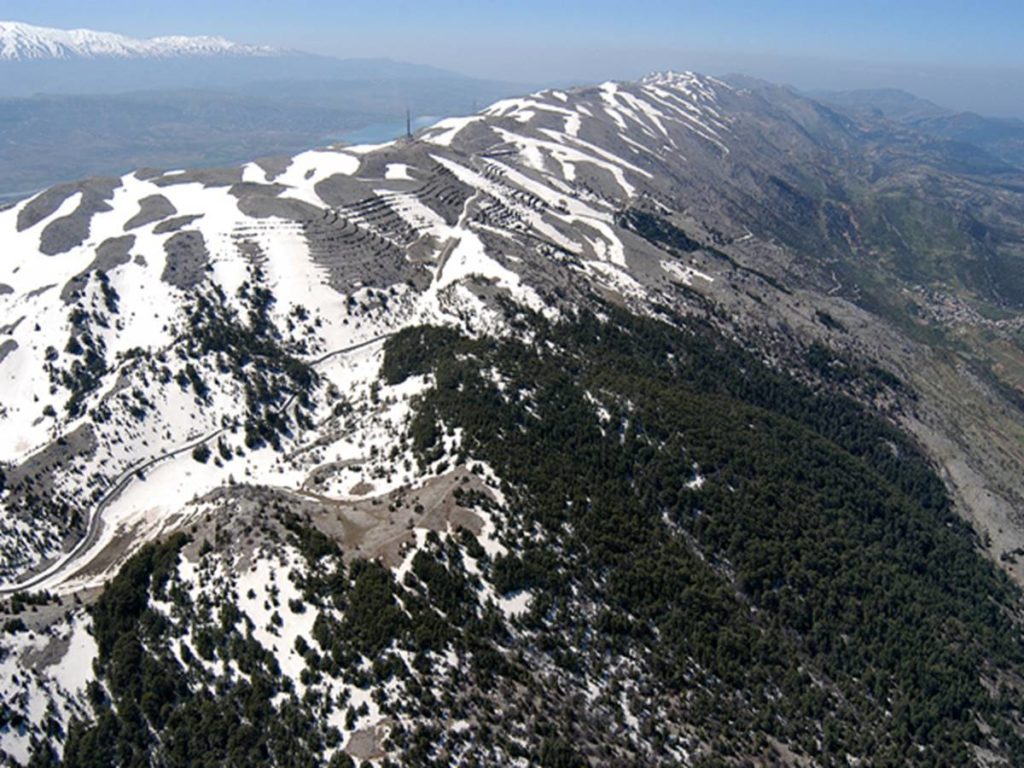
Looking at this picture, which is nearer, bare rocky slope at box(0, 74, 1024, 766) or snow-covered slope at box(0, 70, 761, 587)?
bare rocky slope at box(0, 74, 1024, 766)

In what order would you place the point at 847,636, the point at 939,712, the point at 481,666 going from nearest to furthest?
the point at 481,666 < the point at 939,712 < the point at 847,636

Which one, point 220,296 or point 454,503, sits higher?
point 220,296

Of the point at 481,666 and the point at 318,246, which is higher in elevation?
the point at 318,246

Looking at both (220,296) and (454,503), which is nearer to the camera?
(454,503)

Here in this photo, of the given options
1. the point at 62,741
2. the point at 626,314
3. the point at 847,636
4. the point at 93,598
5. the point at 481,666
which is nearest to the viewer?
the point at 62,741

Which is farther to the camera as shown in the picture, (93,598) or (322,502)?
(322,502)

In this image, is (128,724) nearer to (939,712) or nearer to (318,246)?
(939,712)

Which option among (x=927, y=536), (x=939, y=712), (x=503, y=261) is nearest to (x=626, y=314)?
(x=503, y=261)

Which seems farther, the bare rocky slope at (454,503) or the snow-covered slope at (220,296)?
the snow-covered slope at (220,296)
